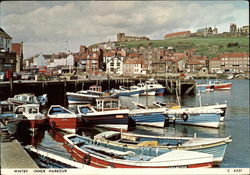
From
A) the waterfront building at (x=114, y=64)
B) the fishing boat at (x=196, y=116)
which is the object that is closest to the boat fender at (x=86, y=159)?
the fishing boat at (x=196, y=116)

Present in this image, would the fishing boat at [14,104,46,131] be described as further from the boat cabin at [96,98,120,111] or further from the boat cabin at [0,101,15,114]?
the boat cabin at [96,98,120,111]

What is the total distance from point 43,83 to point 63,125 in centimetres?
1551

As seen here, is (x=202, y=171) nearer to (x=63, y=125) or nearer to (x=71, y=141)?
(x=71, y=141)

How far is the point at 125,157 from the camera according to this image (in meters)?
8.63

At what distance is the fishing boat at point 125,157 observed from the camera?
24.7 ft

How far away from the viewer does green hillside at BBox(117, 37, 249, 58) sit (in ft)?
412

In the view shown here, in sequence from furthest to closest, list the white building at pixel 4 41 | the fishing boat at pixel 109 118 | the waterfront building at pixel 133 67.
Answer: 1. the waterfront building at pixel 133 67
2. the white building at pixel 4 41
3. the fishing boat at pixel 109 118

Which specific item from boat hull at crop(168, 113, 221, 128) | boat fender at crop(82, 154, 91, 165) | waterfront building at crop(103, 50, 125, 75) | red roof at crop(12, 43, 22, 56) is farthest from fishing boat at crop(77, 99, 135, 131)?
waterfront building at crop(103, 50, 125, 75)

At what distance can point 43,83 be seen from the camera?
2920cm

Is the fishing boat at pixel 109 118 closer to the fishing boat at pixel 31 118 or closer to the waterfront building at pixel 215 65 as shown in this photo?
the fishing boat at pixel 31 118

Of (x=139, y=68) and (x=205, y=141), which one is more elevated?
(x=139, y=68)

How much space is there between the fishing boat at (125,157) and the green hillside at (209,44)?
381 ft

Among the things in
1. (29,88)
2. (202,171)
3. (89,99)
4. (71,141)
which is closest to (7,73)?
(29,88)

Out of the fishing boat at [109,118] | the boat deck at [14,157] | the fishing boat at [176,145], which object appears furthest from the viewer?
the fishing boat at [109,118]
